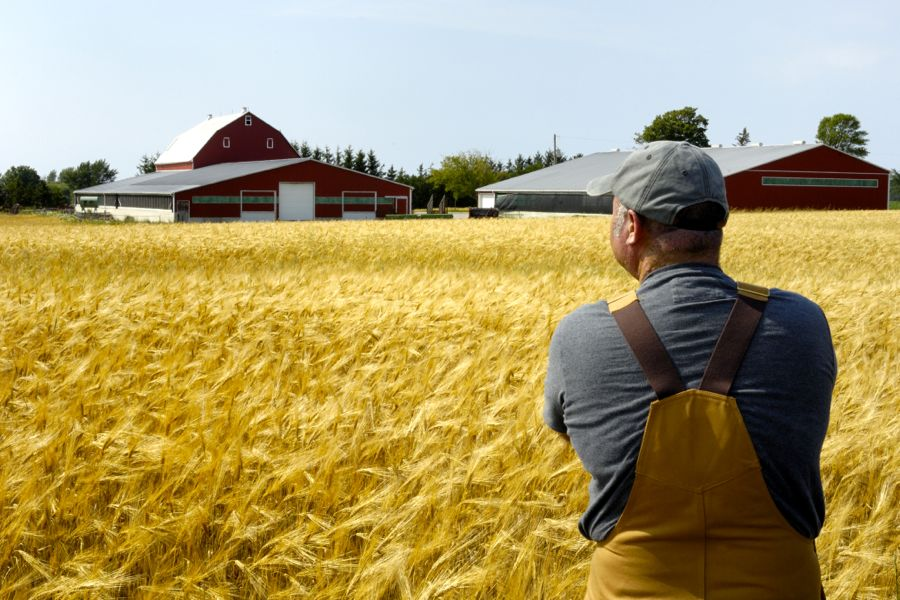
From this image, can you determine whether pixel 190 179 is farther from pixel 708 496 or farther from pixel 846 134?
pixel 846 134

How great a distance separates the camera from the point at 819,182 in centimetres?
6544

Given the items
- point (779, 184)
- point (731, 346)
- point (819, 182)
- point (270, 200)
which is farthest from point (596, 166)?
point (731, 346)

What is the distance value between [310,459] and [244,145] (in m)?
78.9

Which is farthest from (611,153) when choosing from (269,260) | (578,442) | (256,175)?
(578,442)

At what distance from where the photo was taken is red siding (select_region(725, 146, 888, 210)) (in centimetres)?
6262

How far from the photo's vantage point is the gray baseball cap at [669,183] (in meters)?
2.45

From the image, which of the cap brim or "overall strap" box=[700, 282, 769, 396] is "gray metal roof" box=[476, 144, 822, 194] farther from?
"overall strap" box=[700, 282, 769, 396]

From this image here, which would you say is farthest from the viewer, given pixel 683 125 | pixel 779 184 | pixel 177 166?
pixel 683 125

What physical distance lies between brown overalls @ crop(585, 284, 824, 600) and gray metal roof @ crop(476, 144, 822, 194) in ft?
198

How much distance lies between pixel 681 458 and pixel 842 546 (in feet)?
5.71

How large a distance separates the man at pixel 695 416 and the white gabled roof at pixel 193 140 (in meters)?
79.2

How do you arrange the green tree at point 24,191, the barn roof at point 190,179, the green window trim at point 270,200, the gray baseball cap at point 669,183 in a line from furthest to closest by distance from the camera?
the green tree at point 24,191
the barn roof at point 190,179
the green window trim at point 270,200
the gray baseball cap at point 669,183

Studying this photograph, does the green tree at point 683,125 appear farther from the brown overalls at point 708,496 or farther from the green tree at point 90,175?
the brown overalls at point 708,496

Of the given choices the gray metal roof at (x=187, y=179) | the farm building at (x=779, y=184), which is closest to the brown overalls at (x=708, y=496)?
the gray metal roof at (x=187, y=179)
